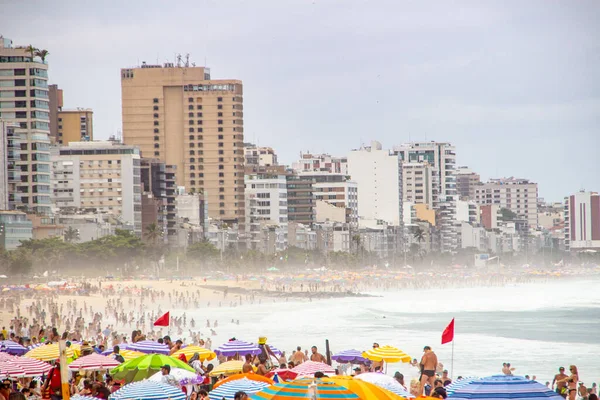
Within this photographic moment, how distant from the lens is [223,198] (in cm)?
16200

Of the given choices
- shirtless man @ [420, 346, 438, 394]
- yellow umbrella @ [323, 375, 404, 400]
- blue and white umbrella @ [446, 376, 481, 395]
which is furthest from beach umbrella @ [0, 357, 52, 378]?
yellow umbrella @ [323, 375, 404, 400]

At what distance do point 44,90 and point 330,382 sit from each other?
9688cm

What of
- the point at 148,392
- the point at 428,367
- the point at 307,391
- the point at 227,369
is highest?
the point at 307,391

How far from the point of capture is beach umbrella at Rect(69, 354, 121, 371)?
70.9ft

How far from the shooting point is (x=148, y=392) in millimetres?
16734

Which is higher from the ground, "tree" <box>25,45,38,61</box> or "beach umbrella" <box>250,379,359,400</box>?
"tree" <box>25,45,38,61</box>

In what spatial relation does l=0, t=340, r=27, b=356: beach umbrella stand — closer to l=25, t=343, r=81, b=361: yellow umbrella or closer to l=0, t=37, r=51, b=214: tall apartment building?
l=25, t=343, r=81, b=361: yellow umbrella

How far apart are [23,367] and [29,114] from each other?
8587 centimetres

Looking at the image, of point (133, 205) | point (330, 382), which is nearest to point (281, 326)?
point (330, 382)

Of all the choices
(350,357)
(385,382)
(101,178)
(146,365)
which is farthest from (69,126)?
(385,382)

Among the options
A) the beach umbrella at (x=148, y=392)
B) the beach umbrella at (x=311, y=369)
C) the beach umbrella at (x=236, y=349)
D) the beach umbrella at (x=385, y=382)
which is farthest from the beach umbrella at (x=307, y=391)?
the beach umbrella at (x=236, y=349)

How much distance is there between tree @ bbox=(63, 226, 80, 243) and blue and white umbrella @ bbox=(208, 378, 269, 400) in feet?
297

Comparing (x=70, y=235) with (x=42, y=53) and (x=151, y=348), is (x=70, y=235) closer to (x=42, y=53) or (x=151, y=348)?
(x=42, y=53)

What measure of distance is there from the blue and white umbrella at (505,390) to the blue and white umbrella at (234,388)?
3.90m
